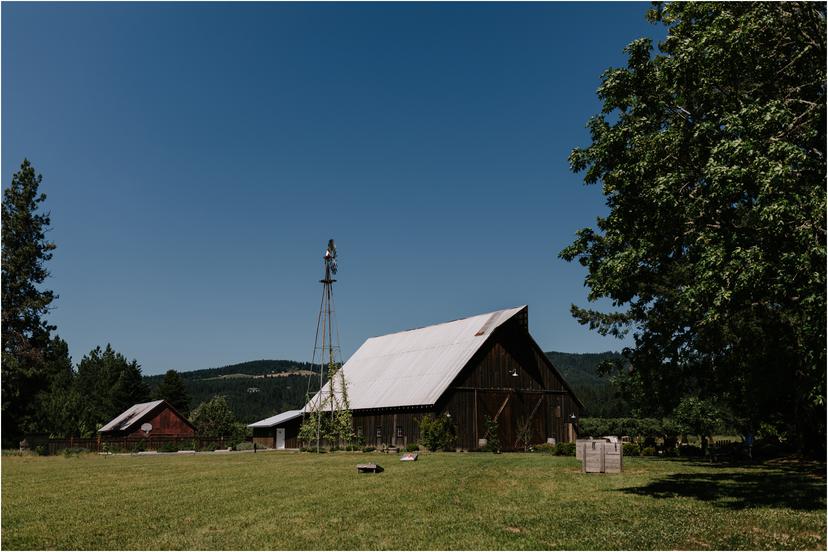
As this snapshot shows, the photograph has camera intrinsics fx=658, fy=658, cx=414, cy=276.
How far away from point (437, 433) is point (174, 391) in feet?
255

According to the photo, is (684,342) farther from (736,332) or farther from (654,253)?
(654,253)

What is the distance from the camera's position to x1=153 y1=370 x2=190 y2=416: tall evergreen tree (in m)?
110

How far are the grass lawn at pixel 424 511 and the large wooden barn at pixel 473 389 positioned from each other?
21.4 metres

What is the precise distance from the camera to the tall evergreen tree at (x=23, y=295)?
5472cm

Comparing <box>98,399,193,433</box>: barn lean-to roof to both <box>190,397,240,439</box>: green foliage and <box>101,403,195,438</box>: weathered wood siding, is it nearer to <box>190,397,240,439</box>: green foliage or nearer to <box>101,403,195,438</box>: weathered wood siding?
<box>101,403,195,438</box>: weathered wood siding

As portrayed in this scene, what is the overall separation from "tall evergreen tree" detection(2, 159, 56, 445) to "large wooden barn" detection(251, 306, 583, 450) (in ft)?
90.0

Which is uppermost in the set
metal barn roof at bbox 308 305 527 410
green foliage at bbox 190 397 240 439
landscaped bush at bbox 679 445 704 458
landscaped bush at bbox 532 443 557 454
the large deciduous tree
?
the large deciduous tree

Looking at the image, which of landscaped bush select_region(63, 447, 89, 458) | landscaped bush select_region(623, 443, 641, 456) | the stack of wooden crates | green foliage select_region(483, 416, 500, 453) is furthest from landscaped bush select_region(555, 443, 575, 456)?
landscaped bush select_region(63, 447, 89, 458)

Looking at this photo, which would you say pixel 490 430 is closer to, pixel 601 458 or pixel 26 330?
pixel 601 458

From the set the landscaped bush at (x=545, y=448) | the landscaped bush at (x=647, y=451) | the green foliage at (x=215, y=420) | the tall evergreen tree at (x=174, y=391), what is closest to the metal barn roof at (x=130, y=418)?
the green foliage at (x=215, y=420)

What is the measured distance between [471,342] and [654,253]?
101ft

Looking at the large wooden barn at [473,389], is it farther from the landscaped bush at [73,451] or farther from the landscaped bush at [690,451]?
the landscaped bush at [73,451]

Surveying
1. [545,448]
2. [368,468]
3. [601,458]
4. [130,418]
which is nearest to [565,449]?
[545,448]

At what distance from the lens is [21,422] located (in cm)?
6197
